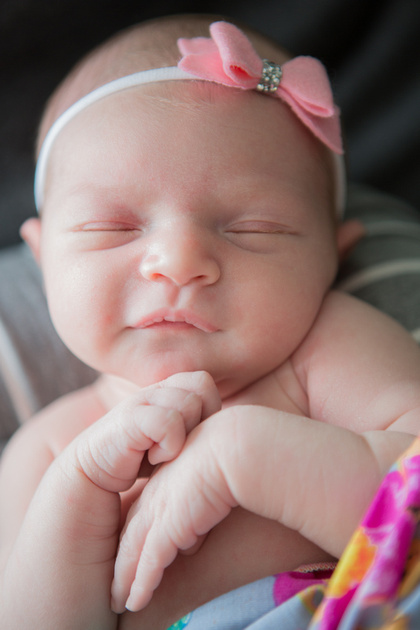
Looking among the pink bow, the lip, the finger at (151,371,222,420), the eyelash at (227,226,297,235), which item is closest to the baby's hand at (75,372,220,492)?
the finger at (151,371,222,420)

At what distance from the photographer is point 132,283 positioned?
4.16 ft

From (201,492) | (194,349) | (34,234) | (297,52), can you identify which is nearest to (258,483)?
(201,492)

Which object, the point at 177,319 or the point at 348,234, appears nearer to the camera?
the point at 177,319

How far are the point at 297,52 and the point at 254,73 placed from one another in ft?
2.86

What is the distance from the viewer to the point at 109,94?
4.71 ft

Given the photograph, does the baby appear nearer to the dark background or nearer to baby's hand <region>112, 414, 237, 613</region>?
baby's hand <region>112, 414, 237, 613</region>

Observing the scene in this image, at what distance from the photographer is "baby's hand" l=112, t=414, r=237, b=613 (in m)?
1.02

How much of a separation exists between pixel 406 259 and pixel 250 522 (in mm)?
905

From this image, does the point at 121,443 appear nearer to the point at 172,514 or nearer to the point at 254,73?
the point at 172,514

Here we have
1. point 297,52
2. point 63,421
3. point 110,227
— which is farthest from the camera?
point 297,52

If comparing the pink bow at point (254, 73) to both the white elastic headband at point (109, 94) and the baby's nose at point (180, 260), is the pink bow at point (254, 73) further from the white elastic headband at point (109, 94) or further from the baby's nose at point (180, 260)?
the baby's nose at point (180, 260)

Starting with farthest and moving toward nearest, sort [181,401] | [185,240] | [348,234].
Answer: [348,234], [185,240], [181,401]

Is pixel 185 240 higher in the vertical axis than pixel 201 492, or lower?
higher

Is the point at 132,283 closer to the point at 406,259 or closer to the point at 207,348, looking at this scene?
the point at 207,348
